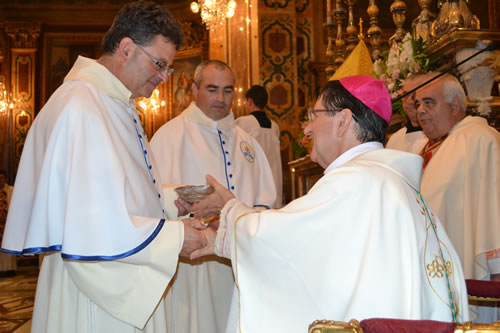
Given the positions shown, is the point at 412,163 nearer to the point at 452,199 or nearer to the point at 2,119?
the point at 452,199

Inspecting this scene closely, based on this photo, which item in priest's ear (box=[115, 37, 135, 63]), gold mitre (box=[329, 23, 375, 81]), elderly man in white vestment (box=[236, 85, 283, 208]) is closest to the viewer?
priest's ear (box=[115, 37, 135, 63])

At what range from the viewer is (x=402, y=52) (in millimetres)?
4418

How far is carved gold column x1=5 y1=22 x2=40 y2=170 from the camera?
15.9 metres

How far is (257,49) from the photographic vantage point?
9.14 metres

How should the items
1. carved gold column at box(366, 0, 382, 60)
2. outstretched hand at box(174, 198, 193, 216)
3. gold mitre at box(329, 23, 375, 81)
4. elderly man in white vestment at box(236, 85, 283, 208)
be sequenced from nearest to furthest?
outstretched hand at box(174, 198, 193, 216) → gold mitre at box(329, 23, 375, 81) → carved gold column at box(366, 0, 382, 60) → elderly man in white vestment at box(236, 85, 283, 208)

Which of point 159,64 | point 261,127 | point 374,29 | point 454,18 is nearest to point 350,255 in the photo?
point 159,64

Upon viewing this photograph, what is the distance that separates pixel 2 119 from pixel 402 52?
1398 cm

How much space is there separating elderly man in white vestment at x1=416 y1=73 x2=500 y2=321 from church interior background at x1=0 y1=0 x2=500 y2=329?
0.23 meters

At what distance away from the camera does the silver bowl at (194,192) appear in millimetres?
2942

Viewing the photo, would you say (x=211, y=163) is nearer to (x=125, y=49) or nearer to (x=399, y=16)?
(x=125, y=49)

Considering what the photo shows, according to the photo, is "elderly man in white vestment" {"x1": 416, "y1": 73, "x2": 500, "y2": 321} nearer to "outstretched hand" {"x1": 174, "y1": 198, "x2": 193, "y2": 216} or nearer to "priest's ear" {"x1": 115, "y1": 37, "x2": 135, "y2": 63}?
"outstretched hand" {"x1": 174, "y1": 198, "x2": 193, "y2": 216}

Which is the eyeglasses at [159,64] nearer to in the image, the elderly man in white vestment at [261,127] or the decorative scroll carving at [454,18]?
the decorative scroll carving at [454,18]

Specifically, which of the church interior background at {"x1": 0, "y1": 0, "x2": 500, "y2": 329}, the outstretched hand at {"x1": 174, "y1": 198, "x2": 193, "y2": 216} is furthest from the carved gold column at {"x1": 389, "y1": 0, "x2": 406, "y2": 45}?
the outstretched hand at {"x1": 174, "y1": 198, "x2": 193, "y2": 216}

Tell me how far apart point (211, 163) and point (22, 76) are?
13918mm
